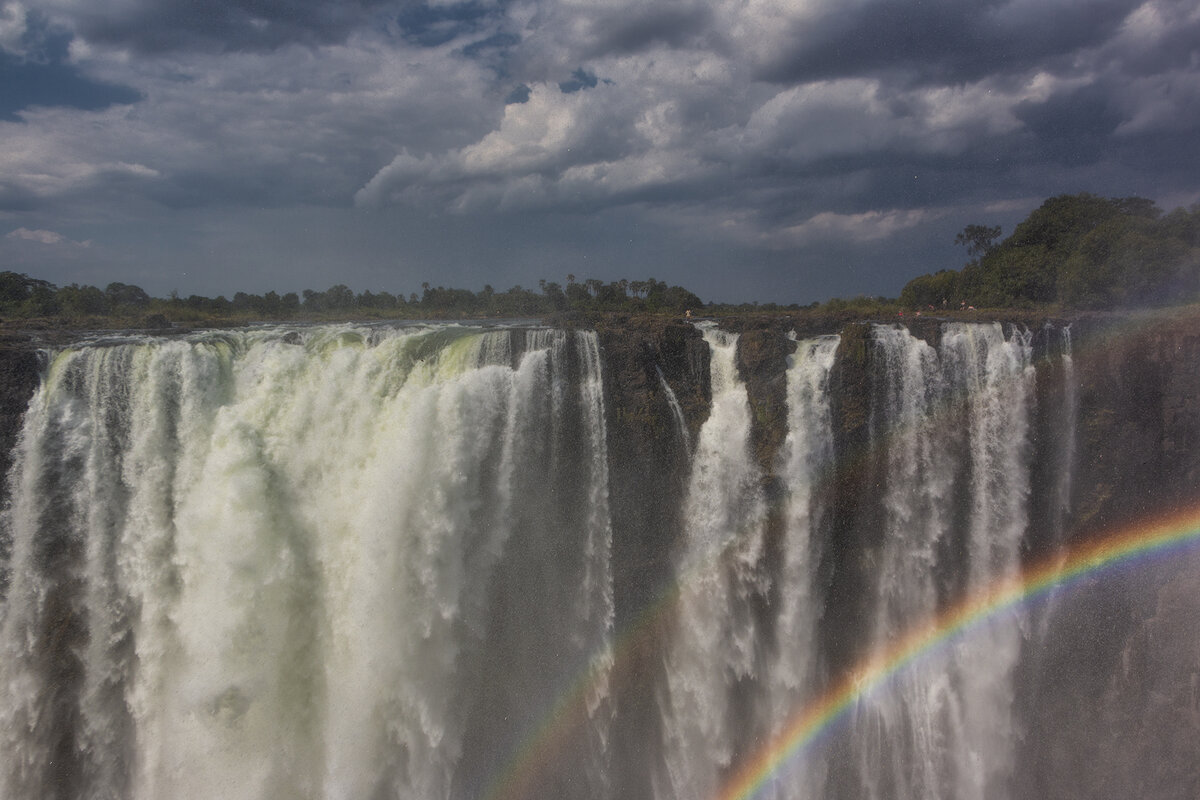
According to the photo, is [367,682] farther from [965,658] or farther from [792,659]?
[965,658]

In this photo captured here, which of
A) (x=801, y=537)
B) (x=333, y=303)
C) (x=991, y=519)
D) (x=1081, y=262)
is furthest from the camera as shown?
(x=333, y=303)

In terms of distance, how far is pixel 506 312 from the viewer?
89.9 ft

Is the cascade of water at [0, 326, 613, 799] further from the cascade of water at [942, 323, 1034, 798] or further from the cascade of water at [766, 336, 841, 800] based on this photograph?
the cascade of water at [942, 323, 1034, 798]

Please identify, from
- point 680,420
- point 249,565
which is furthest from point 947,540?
point 249,565

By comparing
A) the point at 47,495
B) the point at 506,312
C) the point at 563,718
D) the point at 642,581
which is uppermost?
the point at 506,312

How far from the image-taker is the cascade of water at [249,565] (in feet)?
38.2

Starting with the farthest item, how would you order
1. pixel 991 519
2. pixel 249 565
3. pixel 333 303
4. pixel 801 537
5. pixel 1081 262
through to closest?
pixel 333 303, pixel 1081 262, pixel 991 519, pixel 801 537, pixel 249 565

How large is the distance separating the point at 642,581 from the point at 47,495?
37.0 ft

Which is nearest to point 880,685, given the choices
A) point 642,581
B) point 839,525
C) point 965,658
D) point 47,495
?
point 965,658

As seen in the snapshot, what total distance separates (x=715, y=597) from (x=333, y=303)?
834 inches

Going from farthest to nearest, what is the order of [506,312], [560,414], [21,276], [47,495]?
[506,312] → [21,276] → [560,414] → [47,495]

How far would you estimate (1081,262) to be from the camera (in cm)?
1861

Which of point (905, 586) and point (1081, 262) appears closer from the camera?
point (905, 586)

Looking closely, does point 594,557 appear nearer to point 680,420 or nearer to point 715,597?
point 715,597
